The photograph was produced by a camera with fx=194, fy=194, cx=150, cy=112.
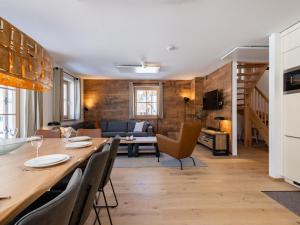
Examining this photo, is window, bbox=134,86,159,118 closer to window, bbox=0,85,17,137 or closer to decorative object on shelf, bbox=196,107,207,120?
decorative object on shelf, bbox=196,107,207,120

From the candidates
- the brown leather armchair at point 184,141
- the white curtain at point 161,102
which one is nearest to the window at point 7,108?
the brown leather armchair at point 184,141

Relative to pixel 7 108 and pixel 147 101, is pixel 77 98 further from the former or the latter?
pixel 7 108

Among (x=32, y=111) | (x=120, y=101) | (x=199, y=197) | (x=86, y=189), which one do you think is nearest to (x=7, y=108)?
(x=32, y=111)

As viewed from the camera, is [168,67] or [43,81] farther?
[168,67]

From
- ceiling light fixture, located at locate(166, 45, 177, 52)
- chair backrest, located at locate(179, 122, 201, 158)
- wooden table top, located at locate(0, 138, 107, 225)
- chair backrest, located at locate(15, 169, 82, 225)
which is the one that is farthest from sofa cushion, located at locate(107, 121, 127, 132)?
chair backrest, located at locate(15, 169, 82, 225)

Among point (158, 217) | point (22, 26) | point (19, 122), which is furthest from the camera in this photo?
point (19, 122)

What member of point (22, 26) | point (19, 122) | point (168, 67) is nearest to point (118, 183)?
point (19, 122)

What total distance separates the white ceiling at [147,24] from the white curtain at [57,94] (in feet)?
2.58

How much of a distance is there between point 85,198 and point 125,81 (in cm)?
658

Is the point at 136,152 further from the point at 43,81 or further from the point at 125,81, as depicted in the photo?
the point at 125,81

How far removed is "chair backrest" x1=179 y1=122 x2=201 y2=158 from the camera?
147 inches

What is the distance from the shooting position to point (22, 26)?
2.84 metres

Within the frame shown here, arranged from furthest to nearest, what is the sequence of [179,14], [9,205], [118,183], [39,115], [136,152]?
[136,152], [39,115], [118,183], [179,14], [9,205]

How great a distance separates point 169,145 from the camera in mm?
3980
